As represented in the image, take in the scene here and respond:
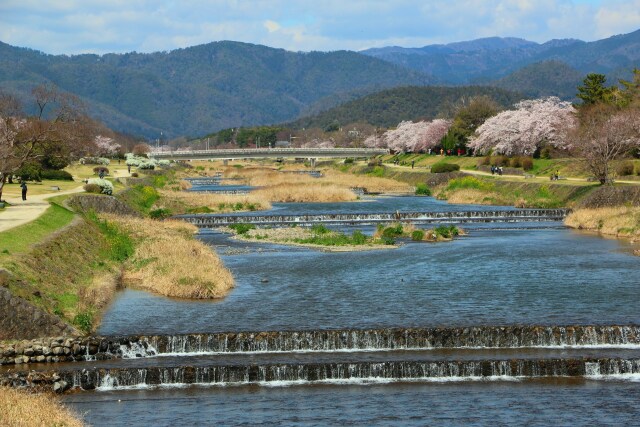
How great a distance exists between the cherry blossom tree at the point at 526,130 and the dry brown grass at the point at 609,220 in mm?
41601

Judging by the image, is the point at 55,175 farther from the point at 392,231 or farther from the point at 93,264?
the point at 93,264

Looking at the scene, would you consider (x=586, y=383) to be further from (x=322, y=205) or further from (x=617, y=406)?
(x=322, y=205)

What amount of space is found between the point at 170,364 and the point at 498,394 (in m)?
11.5

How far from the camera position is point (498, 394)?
100 feet

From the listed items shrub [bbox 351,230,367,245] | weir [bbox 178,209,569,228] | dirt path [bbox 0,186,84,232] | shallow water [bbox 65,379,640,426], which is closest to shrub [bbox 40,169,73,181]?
weir [bbox 178,209,569,228]

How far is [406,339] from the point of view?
3594 cm

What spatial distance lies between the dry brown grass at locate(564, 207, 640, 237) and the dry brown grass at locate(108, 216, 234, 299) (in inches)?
1258

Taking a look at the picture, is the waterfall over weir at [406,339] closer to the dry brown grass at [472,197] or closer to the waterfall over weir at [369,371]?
the waterfall over weir at [369,371]

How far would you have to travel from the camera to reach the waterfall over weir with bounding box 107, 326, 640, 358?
35.6 m

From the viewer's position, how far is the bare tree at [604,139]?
88438 millimetres

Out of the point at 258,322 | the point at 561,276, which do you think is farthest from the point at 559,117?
the point at 258,322

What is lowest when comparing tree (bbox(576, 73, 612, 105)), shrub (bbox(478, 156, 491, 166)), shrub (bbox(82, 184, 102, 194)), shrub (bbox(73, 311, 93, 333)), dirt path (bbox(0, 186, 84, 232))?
shrub (bbox(73, 311, 93, 333))

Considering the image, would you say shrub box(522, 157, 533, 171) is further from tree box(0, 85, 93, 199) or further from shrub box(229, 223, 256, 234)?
tree box(0, 85, 93, 199)

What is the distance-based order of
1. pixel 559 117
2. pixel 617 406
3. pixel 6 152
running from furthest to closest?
pixel 559 117
pixel 6 152
pixel 617 406
